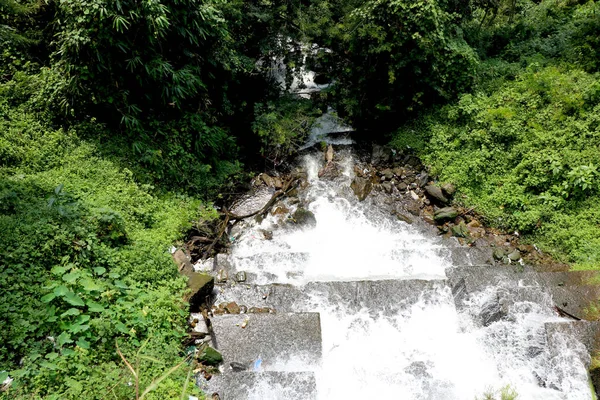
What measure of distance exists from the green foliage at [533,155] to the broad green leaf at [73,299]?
7979 mm

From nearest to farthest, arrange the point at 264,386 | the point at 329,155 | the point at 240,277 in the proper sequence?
the point at 264,386 → the point at 240,277 → the point at 329,155

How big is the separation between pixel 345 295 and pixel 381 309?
25.6 inches

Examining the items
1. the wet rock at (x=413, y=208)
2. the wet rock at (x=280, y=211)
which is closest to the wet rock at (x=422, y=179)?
the wet rock at (x=413, y=208)

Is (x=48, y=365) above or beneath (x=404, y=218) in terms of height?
beneath

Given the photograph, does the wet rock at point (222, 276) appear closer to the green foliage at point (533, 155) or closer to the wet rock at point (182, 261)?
the wet rock at point (182, 261)

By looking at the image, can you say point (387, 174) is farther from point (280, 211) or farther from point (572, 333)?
point (572, 333)

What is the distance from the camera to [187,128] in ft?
28.3

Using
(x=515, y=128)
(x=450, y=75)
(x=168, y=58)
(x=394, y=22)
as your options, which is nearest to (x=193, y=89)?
(x=168, y=58)

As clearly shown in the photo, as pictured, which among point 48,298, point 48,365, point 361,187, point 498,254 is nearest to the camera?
point 48,365

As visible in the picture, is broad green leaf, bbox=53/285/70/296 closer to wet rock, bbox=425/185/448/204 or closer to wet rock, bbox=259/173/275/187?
wet rock, bbox=259/173/275/187

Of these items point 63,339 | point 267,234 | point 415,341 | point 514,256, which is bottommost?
point 63,339

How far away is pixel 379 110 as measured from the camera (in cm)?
1065

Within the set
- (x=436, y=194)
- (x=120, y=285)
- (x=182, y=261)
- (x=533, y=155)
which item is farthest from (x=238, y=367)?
(x=533, y=155)

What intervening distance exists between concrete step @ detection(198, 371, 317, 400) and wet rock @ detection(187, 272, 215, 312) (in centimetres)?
135
